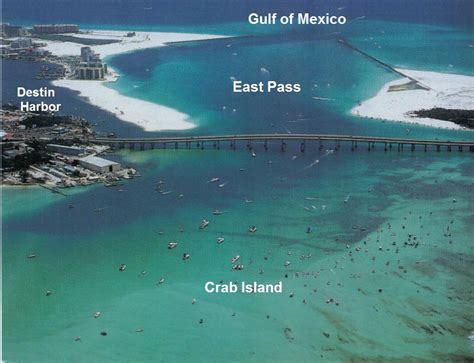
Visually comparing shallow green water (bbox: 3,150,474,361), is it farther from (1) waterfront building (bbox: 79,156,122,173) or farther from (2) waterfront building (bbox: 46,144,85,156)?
(2) waterfront building (bbox: 46,144,85,156)

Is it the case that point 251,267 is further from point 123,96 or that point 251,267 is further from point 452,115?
point 452,115

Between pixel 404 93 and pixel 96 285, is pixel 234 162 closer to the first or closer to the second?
pixel 96 285

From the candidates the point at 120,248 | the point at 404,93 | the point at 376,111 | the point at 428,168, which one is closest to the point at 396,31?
the point at 404,93

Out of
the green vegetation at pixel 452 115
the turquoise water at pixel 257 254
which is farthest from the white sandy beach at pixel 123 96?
the green vegetation at pixel 452 115

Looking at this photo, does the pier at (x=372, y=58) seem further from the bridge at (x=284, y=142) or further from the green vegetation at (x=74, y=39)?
the green vegetation at (x=74, y=39)

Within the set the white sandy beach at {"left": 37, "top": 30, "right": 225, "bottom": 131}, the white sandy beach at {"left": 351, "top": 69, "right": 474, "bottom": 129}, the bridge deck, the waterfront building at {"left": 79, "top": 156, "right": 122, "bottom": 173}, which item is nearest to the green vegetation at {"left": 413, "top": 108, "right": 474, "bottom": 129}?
the white sandy beach at {"left": 351, "top": 69, "right": 474, "bottom": 129}

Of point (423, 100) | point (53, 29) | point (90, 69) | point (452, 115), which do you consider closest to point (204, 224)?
point (452, 115)

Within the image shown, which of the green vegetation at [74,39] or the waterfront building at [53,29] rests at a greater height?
the waterfront building at [53,29]
